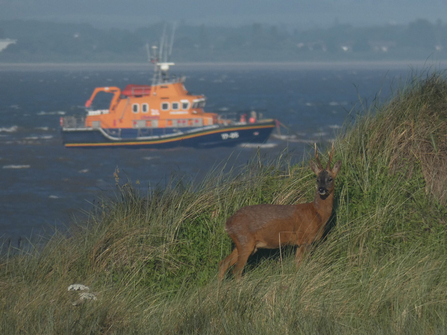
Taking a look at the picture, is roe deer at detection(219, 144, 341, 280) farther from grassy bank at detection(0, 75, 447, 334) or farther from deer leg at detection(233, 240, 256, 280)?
grassy bank at detection(0, 75, 447, 334)

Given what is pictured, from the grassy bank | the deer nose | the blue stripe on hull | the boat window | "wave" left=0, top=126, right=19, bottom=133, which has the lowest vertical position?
"wave" left=0, top=126, right=19, bottom=133

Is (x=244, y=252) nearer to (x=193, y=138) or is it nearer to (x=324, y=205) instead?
(x=324, y=205)

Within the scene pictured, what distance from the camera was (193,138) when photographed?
50125 millimetres

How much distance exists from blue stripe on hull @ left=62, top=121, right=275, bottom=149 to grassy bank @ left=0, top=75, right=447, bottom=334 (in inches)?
1611

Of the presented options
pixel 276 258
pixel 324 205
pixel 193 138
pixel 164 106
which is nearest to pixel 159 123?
pixel 164 106

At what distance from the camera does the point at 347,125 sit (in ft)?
26.9

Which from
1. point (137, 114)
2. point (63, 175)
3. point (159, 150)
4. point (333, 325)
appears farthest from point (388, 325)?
point (159, 150)

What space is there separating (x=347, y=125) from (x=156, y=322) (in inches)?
→ 164

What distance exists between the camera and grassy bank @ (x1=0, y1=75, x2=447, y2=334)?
16.4ft

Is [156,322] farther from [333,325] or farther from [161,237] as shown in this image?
[161,237]

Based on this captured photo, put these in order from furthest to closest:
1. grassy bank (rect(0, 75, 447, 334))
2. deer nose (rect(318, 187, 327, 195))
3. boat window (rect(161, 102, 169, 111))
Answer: boat window (rect(161, 102, 169, 111))
deer nose (rect(318, 187, 327, 195))
grassy bank (rect(0, 75, 447, 334))

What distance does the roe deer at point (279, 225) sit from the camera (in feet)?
19.0

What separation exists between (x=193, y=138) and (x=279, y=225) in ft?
146

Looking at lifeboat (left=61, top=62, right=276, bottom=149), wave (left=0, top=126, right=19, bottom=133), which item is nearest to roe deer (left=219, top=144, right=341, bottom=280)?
lifeboat (left=61, top=62, right=276, bottom=149)
